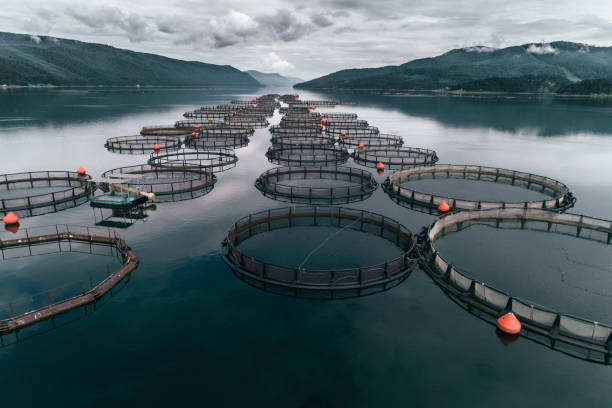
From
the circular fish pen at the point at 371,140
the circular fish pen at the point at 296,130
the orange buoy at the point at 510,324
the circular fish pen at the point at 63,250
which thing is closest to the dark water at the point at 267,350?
the orange buoy at the point at 510,324

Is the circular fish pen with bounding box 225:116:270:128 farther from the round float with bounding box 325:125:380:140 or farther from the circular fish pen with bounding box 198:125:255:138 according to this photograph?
the round float with bounding box 325:125:380:140

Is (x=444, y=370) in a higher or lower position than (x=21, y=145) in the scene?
lower

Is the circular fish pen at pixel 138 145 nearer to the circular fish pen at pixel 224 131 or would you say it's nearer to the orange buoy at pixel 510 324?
the circular fish pen at pixel 224 131

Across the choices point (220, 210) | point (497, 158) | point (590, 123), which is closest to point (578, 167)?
point (497, 158)

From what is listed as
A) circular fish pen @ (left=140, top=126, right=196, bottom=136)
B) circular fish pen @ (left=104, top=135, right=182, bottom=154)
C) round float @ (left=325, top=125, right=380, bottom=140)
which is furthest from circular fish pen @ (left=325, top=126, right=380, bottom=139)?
circular fish pen @ (left=104, top=135, right=182, bottom=154)

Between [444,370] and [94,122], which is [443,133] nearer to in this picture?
[444,370]
